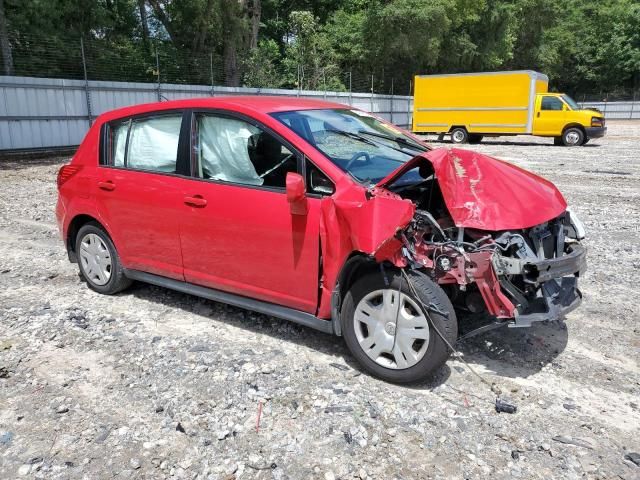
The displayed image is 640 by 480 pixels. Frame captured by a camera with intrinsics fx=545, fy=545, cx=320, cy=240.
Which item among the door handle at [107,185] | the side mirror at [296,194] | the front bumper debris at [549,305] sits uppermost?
the side mirror at [296,194]

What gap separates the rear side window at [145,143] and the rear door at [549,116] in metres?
19.7

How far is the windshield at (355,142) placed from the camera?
12.0 feet

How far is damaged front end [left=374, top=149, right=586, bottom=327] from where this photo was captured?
3078 millimetres

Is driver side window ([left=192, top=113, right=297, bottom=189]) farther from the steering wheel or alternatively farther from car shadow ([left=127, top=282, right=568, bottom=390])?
car shadow ([left=127, top=282, right=568, bottom=390])

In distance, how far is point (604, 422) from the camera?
303 centimetres

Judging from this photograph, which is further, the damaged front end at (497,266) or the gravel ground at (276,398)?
the damaged front end at (497,266)

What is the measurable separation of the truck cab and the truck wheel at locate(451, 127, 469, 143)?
2986 millimetres

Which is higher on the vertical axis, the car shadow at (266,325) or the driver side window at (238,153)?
the driver side window at (238,153)

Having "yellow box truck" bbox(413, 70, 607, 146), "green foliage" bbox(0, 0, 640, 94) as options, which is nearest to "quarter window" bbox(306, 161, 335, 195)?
"green foliage" bbox(0, 0, 640, 94)

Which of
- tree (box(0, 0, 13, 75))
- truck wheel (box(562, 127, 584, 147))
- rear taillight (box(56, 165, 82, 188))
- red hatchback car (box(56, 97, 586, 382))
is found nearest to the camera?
red hatchback car (box(56, 97, 586, 382))

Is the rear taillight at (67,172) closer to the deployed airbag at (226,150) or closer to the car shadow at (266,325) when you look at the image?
the car shadow at (266,325)

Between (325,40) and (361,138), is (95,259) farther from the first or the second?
(325,40)

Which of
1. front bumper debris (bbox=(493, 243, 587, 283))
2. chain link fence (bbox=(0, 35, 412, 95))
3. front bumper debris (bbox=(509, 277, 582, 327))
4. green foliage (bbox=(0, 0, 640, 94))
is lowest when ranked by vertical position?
front bumper debris (bbox=(509, 277, 582, 327))

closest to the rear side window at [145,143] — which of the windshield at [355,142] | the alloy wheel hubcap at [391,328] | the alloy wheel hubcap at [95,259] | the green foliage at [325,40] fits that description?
the alloy wheel hubcap at [95,259]
